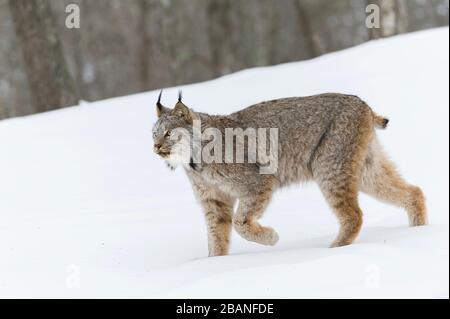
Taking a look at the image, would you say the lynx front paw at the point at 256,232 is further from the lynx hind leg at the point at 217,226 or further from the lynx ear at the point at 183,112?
the lynx ear at the point at 183,112

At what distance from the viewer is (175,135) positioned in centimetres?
568

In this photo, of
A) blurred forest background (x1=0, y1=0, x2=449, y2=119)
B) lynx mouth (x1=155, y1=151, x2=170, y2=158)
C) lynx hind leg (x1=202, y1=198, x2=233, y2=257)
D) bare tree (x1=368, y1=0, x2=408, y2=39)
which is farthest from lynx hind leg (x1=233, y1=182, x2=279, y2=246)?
bare tree (x1=368, y1=0, x2=408, y2=39)

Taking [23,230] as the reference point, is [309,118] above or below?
above

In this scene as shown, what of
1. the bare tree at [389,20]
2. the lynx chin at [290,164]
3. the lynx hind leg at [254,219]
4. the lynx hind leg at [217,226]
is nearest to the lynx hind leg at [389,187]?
the lynx chin at [290,164]

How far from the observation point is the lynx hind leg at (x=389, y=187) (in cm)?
612

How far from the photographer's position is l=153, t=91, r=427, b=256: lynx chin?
576 centimetres

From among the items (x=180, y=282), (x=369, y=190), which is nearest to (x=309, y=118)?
(x=369, y=190)

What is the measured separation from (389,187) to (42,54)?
7.08 metres

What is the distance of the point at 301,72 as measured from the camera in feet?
33.3

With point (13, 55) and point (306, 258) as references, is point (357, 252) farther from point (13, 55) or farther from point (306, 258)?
point (13, 55)

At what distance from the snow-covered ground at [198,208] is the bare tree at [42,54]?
196cm

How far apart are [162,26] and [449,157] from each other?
9.91 metres

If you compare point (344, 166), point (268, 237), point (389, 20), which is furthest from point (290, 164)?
point (389, 20)

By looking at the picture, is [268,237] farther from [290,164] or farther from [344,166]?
[344,166]
